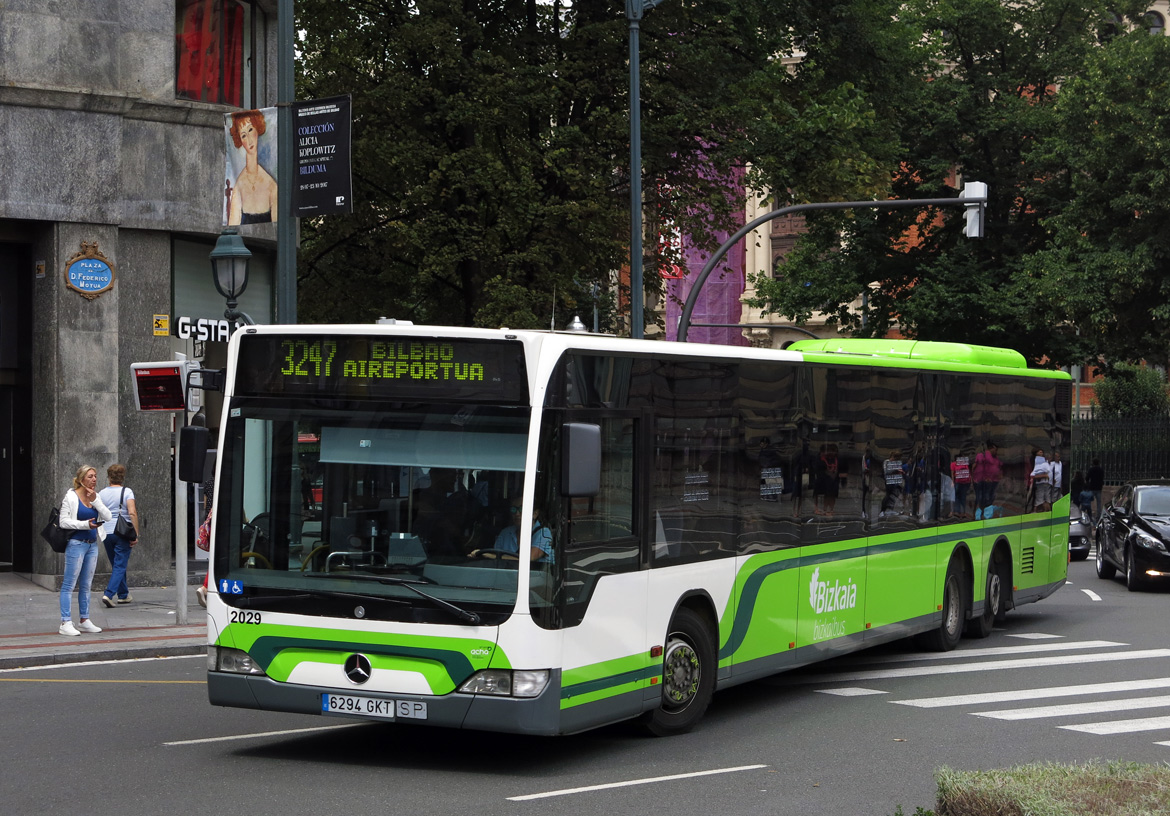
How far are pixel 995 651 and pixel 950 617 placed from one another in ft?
1.74

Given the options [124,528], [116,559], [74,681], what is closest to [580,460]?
[74,681]

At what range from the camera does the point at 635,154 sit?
858 inches

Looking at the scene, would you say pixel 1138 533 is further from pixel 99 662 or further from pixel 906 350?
pixel 99 662

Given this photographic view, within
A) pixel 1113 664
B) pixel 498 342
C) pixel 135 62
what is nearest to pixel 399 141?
pixel 135 62

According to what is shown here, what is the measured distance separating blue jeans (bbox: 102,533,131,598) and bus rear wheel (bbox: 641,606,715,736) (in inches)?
378

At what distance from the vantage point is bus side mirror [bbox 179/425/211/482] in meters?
10.4

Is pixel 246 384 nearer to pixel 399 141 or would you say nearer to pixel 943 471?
pixel 943 471

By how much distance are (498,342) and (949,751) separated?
12.3ft

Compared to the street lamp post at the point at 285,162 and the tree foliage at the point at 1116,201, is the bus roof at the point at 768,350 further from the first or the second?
the tree foliage at the point at 1116,201

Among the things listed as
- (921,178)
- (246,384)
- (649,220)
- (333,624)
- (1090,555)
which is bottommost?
(1090,555)

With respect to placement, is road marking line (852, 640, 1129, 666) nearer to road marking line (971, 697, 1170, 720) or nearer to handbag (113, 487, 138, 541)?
road marking line (971, 697, 1170, 720)

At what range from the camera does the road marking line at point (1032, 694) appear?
1145 centimetres

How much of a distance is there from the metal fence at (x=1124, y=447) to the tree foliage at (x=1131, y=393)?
0.76 metres

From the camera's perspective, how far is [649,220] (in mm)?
28219
